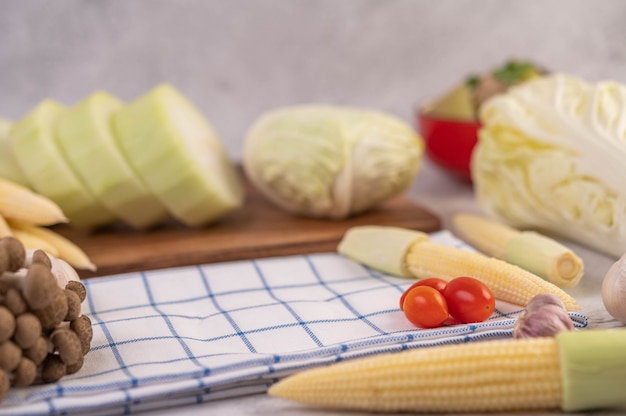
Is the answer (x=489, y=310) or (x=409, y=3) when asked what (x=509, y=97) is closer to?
(x=489, y=310)

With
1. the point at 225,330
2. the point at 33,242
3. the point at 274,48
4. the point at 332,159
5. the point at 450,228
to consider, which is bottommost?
the point at 450,228

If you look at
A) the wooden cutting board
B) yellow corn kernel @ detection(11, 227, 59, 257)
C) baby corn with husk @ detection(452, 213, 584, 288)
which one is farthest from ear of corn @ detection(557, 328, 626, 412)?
yellow corn kernel @ detection(11, 227, 59, 257)

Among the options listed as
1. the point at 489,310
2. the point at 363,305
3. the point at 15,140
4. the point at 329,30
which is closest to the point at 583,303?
the point at 489,310

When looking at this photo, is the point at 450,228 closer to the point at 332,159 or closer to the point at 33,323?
the point at 332,159

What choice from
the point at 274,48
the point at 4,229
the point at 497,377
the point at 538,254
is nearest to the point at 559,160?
the point at 538,254

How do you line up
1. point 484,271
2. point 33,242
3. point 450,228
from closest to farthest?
point 484,271, point 33,242, point 450,228

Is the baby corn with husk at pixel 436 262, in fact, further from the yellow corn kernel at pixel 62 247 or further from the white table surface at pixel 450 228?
the yellow corn kernel at pixel 62 247

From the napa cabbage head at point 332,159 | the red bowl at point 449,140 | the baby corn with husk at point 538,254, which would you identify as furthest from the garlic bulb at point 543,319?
the red bowl at point 449,140
